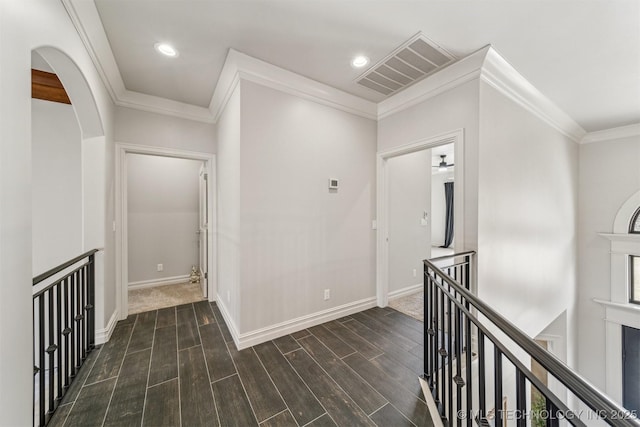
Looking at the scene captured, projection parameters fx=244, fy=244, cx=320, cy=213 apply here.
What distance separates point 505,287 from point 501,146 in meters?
1.48

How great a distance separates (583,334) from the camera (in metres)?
4.35

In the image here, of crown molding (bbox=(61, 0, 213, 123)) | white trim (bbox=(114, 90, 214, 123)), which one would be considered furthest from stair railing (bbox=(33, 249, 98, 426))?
white trim (bbox=(114, 90, 214, 123))

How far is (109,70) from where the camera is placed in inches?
90.8

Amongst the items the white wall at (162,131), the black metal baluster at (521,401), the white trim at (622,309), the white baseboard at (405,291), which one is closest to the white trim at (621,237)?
the white trim at (622,309)

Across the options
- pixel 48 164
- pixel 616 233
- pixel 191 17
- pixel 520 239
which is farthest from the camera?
pixel 616 233

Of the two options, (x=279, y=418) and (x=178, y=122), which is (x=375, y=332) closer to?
(x=279, y=418)

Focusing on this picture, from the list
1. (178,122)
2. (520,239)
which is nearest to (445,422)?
(520,239)

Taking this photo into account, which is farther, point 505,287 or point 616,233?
point 616,233

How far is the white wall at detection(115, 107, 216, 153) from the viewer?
2875 millimetres

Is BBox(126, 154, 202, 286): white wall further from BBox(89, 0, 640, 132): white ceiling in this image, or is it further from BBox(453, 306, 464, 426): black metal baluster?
BBox(453, 306, 464, 426): black metal baluster

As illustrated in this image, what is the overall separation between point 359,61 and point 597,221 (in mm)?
5088

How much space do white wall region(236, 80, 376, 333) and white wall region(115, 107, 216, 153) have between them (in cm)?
138

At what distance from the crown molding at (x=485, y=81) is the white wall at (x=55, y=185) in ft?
11.5

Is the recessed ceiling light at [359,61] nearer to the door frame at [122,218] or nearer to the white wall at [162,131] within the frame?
the white wall at [162,131]
